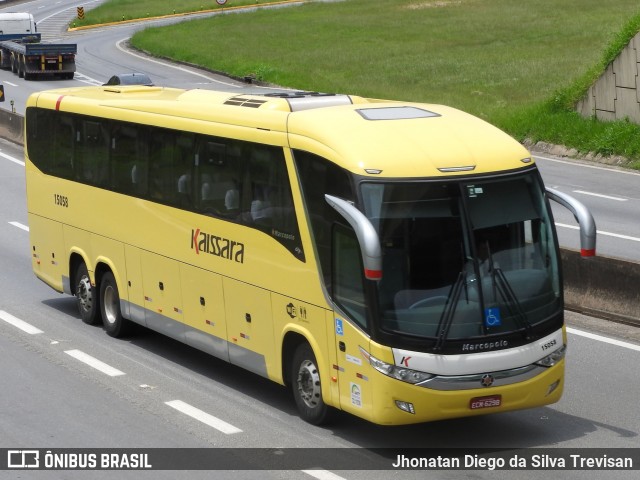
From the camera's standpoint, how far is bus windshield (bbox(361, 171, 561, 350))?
10.9 meters

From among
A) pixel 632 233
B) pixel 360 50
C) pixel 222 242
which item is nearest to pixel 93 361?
pixel 222 242

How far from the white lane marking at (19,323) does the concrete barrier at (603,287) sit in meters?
7.13

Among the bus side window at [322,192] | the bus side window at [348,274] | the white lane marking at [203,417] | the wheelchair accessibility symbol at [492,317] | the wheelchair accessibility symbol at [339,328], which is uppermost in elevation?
the bus side window at [322,192]

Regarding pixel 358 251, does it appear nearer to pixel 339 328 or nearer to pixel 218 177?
pixel 339 328

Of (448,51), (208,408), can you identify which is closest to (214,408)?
(208,408)

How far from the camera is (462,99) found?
138 ft

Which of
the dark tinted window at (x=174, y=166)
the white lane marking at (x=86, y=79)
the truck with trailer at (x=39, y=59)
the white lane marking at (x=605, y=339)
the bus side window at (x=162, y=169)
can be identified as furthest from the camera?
the truck with trailer at (x=39, y=59)

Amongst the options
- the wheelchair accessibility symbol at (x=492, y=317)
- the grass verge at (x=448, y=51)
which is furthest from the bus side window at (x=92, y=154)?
the grass verge at (x=448, y=51)

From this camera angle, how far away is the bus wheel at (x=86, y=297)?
16875 millimetres

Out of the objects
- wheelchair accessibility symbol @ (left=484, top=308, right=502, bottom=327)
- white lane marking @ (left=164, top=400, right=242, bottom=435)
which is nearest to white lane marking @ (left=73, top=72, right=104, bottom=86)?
white lane marking @ (left=164, top=400, right=242, bottom=435)

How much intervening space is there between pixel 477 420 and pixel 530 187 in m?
2.45

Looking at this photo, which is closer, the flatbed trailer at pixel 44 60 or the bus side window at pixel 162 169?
the bus side window at pixel 162 169

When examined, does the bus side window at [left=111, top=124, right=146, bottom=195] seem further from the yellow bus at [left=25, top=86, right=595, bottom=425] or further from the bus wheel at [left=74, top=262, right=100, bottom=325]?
the bus wheel at [left=74, top=262, right=100, bottom=325]

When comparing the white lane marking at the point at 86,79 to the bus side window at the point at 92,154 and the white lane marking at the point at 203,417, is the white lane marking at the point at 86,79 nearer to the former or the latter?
the bus side window at the point at 92,154
